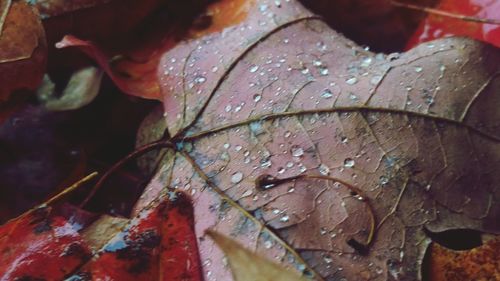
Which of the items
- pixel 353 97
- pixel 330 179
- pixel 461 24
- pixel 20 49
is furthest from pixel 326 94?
pixel 20 49

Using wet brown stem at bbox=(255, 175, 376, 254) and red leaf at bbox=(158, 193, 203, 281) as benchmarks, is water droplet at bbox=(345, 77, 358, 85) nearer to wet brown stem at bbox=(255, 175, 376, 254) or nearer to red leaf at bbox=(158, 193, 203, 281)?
wet brown stem at bbox=(255, 175, 376, 254)

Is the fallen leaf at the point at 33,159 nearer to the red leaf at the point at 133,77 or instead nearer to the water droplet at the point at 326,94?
the red leaf at the point at 133,77

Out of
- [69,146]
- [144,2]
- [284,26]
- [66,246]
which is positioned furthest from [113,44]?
[66,246]

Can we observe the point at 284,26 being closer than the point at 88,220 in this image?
No

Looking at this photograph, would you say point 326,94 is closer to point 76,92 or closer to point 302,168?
point 302,168

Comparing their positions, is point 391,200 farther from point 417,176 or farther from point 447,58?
point 447,58

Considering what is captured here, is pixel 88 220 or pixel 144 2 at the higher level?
pixel 144 2
